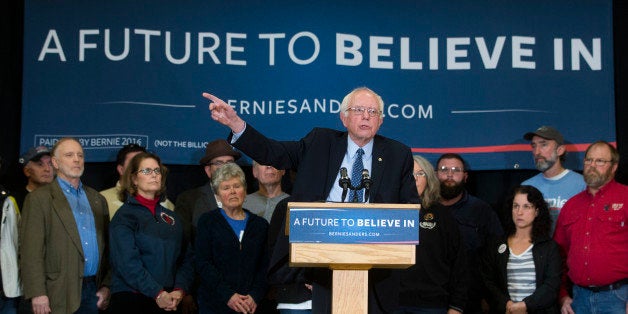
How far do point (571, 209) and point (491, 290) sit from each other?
74 cm

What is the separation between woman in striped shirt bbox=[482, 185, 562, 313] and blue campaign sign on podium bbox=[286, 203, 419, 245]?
7.85 ft

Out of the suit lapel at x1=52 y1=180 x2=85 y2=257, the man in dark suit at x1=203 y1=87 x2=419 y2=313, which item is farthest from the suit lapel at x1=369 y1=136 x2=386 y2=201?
the suit lapel at x1=52 y1=180 x2=85 y2=257

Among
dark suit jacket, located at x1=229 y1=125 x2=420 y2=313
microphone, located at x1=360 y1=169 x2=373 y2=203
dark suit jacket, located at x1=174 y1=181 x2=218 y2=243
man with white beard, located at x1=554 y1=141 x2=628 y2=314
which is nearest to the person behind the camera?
microphone, located at x1=360 y1=169 x2=373 y2=203

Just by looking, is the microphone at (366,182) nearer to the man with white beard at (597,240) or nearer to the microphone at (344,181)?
the microphone at (344,181)

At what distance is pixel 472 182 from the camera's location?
21.4ft

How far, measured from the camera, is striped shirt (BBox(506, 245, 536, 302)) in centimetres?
519

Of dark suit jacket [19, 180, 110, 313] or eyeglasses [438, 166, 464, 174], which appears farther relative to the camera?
eyeglasses [438, 166, 464, 174]

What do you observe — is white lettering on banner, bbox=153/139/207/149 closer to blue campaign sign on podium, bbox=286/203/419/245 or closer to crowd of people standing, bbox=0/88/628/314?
crowd of people standing, bbox=0/88/628/314

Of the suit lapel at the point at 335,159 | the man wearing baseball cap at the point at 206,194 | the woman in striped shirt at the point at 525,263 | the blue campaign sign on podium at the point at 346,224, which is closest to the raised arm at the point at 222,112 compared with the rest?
the suit lapel at the point at 335,159

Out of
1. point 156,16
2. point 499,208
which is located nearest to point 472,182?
point 499,208

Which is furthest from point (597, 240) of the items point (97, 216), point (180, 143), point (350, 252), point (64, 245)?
point (64, 245)

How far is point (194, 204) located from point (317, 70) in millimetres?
1319

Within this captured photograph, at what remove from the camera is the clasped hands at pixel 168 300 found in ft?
16.0

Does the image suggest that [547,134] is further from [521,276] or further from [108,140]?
[108,140]
